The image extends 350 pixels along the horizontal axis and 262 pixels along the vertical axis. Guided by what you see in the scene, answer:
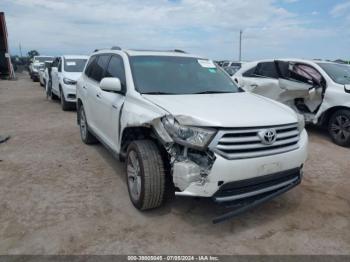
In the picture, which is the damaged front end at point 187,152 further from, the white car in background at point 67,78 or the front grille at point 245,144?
the white car in background at point 67,78

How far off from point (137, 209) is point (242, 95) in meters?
1.94

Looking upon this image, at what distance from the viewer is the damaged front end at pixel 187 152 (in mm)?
3059

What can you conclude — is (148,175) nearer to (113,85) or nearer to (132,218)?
(132,218)

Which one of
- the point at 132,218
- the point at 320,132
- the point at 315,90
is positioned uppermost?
the point at 315,90

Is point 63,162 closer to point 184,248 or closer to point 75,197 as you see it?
point 75,197

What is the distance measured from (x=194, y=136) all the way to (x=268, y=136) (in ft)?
2.44

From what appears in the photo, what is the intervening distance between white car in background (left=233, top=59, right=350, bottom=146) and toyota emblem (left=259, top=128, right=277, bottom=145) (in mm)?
4141

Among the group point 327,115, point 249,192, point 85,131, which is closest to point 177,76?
point 249,192

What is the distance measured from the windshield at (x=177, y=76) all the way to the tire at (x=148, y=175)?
0.76 m

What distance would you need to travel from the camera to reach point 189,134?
3.12 metres

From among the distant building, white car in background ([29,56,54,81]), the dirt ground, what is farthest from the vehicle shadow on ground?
the distant building

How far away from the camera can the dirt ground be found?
3129 millimetres

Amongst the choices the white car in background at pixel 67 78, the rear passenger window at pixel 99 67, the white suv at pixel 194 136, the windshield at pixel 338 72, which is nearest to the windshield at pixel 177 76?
the white suv at pixel 194 136

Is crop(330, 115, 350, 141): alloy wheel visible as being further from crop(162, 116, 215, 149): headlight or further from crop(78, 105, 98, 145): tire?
crop(78, 105, 98, 145): tire
